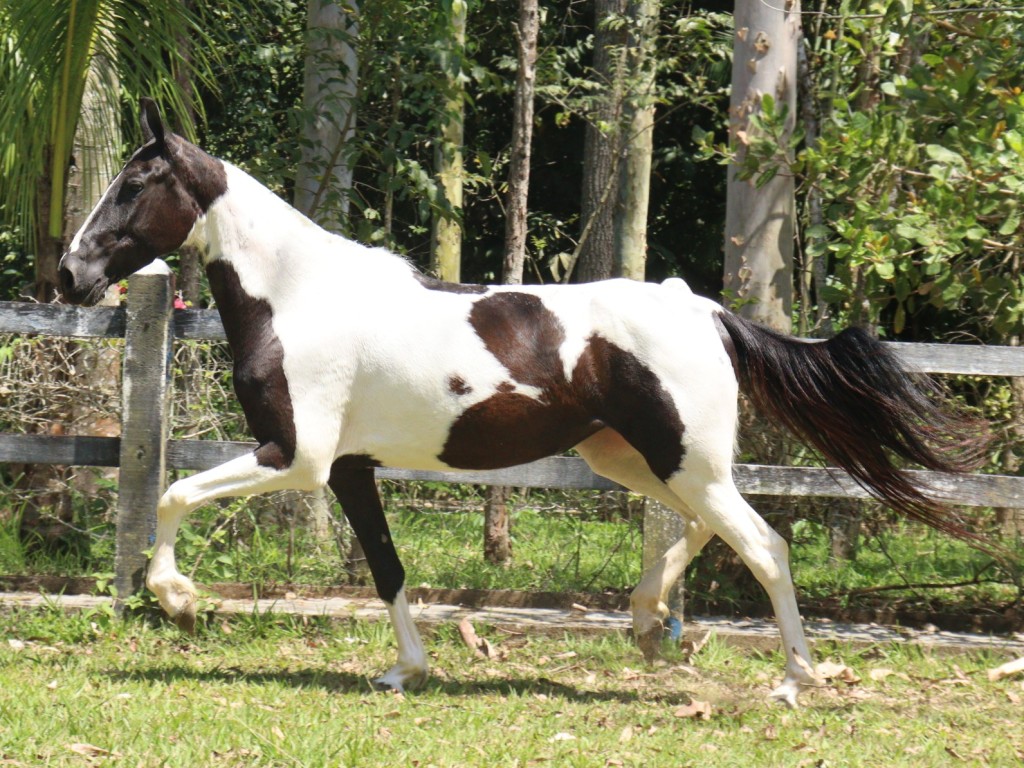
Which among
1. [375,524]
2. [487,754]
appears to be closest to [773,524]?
[375,524]

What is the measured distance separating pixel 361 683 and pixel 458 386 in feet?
4.10

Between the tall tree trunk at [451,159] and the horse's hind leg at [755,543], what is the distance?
2962mm

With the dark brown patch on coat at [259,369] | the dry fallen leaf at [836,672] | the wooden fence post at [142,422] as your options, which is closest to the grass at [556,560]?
the wooden fence post at [142,422]

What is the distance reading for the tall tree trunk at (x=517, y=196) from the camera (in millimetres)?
6434

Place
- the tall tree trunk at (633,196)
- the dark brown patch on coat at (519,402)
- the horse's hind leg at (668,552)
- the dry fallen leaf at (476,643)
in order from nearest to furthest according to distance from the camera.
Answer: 1. the dark brown patch on coat at (519,402)
2. the horse's hind leg at (668,552)
3. the dry fallen leaf at (476,643)
4. the tall tree trunk at (633,196)

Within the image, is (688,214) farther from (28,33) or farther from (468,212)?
(28,33)

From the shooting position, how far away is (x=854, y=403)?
15.2ft

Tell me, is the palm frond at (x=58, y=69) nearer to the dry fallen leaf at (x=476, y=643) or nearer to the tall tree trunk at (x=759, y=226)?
the tall tree trunk at (x=759, y=226)

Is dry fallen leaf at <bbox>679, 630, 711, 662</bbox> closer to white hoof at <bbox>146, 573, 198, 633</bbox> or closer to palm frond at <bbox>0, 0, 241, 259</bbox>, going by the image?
white hoof at <bbox>146, 573, 198, 633</bbox>

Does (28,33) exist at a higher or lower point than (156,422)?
higher

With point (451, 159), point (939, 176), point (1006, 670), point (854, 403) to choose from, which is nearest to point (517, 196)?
point (451, 159)

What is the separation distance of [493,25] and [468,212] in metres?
2.49

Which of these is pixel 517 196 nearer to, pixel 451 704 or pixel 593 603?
pixel 593 603

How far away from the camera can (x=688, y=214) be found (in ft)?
44.1
